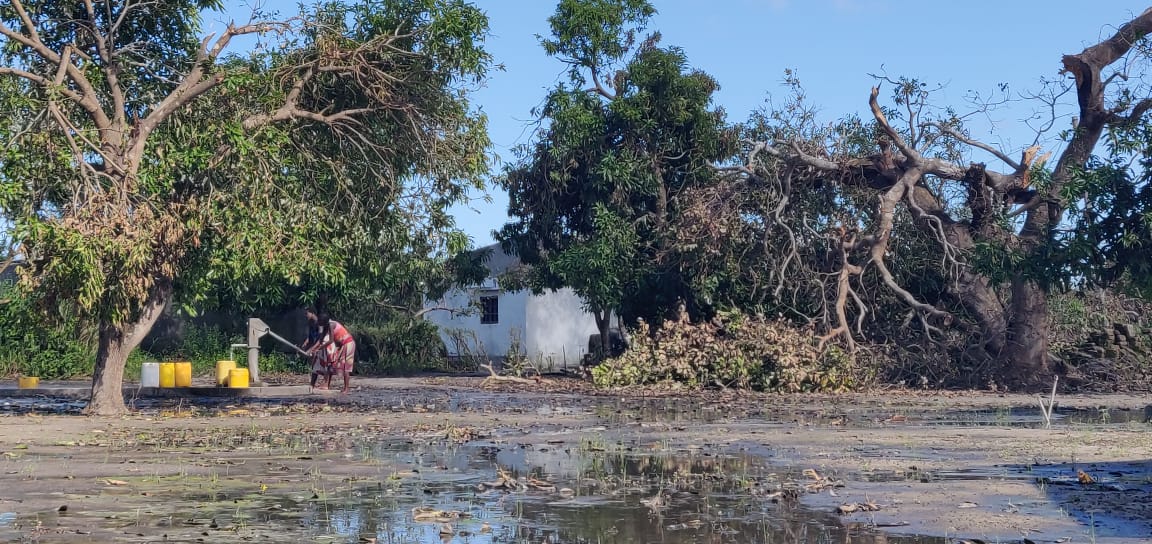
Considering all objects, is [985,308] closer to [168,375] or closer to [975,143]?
[975,143]

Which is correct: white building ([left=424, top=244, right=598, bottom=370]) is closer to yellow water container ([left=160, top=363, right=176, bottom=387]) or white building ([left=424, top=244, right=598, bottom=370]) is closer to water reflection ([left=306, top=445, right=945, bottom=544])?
yellow water container ([left=160, top=363, right=176, bottom=387])

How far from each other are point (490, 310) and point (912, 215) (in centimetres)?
2132

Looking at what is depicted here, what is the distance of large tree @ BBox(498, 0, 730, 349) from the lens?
Answer: 27.9 meters

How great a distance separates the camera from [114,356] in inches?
675

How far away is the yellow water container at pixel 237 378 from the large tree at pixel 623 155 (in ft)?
26.8

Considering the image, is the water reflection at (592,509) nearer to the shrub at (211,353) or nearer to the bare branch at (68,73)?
the bare branch at (68,73)

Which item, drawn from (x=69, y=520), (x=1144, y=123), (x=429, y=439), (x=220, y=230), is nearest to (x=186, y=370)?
(x=220, y=230)

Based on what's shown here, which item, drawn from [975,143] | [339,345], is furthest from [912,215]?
[339,345]

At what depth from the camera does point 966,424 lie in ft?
51.5

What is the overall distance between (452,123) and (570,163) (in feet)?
32.1

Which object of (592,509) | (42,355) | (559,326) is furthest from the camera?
(559,326)

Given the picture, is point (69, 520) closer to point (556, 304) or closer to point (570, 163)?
point (570, 163)

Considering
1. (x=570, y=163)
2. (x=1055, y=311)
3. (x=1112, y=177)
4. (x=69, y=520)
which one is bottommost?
(x=69, y=520)

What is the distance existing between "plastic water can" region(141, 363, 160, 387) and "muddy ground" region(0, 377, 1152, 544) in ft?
17.5
